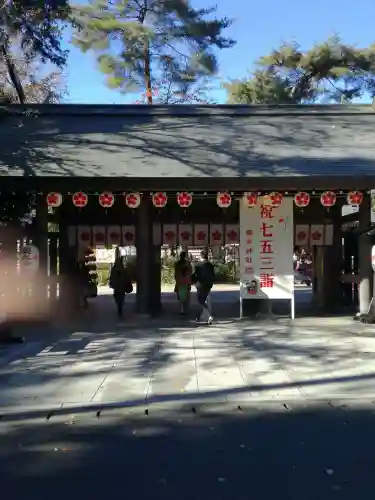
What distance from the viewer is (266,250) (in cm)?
1429

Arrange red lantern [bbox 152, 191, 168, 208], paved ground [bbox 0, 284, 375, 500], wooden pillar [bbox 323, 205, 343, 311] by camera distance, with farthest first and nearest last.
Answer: wooden pillar [bbox 323, 205, 343, 311], red lantern [bbox 152, 191, 168, 208], paved ground [bbox 0, 284, 375, 500]

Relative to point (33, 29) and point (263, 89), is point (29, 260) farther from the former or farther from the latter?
point (263, 89)

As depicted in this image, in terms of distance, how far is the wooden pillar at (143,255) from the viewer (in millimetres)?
14359

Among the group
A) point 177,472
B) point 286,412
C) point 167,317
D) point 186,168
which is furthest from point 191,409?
point 167,317

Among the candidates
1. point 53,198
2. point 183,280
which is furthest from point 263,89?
point 53,198

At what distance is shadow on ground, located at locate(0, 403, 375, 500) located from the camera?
4457 mm

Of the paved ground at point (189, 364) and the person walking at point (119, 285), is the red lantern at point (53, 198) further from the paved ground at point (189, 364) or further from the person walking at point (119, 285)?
the person walking at point (119, 285)

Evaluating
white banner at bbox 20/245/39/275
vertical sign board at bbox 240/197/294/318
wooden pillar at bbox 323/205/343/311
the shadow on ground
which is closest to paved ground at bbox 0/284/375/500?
the shadow on ground

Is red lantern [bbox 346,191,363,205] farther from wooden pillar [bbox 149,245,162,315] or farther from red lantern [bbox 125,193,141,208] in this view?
wooden pillar [bbox 149,245,162,315]

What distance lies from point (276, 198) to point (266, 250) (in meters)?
1.30

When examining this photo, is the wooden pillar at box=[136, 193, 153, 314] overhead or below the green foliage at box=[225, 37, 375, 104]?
below

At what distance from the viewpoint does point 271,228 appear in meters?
14.3

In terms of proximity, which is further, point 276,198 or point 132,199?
point 276,198

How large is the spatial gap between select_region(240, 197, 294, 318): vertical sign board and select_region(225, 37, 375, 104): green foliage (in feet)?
57.5
